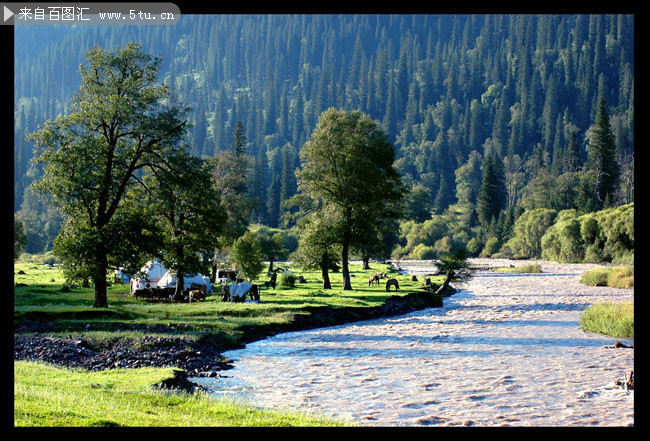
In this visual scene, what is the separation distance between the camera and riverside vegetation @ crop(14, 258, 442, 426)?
34.4 feet

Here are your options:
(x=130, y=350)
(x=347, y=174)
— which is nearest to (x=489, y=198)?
(x=347, y=174)

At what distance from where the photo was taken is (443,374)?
58.6ft

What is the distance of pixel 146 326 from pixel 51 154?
9.63 m

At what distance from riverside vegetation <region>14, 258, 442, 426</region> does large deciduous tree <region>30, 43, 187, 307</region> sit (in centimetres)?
→ 331

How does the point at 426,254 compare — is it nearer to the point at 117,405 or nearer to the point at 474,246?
the point at 474,246

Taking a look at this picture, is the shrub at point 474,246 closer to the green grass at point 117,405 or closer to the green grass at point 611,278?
the green grass at point 611,278

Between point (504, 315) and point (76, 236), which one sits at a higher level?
point (76, 236)

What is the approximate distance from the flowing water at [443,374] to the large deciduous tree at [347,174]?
43.7 ft

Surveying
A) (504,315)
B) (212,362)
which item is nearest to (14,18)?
(212,362)

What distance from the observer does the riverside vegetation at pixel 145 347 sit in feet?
34.4

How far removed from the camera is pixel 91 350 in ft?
64.9

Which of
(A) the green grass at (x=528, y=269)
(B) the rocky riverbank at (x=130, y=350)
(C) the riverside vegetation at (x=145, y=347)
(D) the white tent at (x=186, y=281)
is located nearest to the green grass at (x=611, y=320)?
(C) the riverside vegetation at (x=145, y=347)
